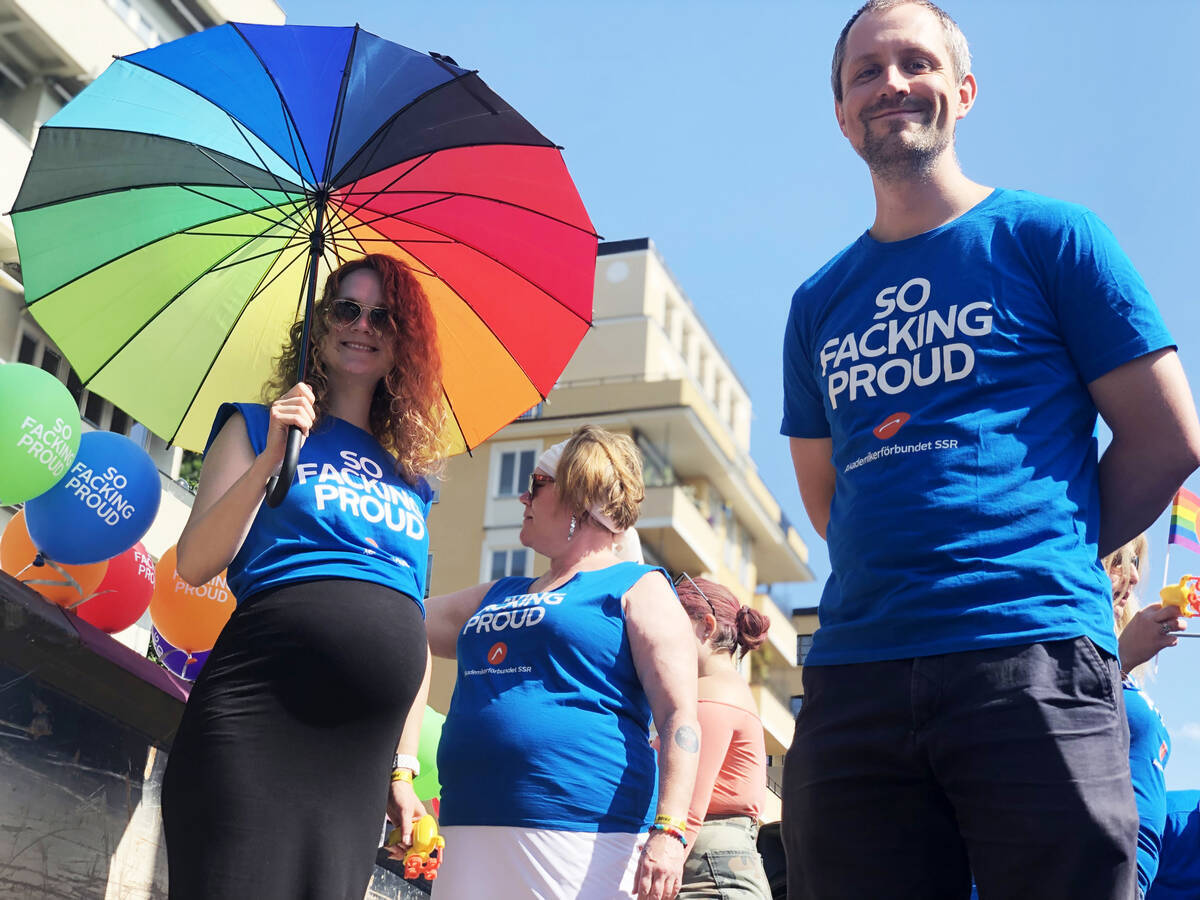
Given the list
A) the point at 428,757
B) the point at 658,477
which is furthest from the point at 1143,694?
the point at 658,477

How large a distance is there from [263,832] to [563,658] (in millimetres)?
996

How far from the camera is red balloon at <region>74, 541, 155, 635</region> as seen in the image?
704cm

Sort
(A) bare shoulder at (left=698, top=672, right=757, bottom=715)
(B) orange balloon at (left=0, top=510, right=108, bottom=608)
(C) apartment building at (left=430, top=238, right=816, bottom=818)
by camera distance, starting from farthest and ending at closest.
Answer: (C) apartment building at (left=430, top=238, right=816, bottom=818) < (B) orange balloon at (left=0, top=510, right=108, bottom=608) < (A) bare shoulder at (left=698, top=672, right=757, bottom=715)

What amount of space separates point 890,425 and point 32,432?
5056 mm

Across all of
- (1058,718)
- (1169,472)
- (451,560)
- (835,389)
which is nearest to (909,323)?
(835,389)

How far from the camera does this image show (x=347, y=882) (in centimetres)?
283

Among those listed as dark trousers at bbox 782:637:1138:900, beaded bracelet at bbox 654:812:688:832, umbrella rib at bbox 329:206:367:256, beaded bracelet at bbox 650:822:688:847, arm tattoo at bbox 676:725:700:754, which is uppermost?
umbrella rib at bbox 329:206:367:256

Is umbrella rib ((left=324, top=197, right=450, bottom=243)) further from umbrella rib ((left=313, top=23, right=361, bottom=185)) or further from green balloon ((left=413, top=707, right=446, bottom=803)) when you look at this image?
green balloon ((left=413, top=707, right=446, bottom=803))

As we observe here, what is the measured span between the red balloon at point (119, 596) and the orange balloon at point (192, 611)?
224 mm

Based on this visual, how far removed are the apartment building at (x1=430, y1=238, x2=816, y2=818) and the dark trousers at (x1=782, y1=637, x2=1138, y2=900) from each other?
28.8m

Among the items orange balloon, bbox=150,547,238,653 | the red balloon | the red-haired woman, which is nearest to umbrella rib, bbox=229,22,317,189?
the red-haired woman

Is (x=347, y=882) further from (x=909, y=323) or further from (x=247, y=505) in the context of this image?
(x=909, y=323)

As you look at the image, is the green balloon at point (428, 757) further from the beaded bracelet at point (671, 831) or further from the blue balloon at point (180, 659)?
the beaded bracelet at point (671, 831)

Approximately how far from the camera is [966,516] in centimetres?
222
